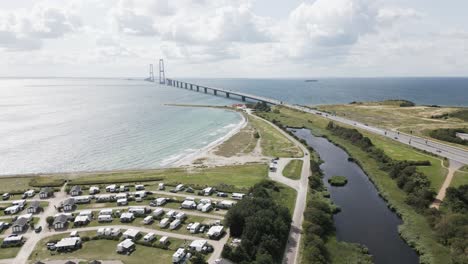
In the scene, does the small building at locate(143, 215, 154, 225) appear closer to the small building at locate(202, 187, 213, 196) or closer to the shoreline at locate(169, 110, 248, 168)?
the small building at locate(202, 187, 213, 196)

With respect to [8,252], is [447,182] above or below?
above

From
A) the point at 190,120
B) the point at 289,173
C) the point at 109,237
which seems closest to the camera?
the point at 109,237

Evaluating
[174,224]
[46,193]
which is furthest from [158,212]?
[46,193]

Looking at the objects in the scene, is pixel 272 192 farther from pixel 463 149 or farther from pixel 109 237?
pixel 463 149

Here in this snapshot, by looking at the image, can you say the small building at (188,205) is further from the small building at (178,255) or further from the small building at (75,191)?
the small building at (75,191)

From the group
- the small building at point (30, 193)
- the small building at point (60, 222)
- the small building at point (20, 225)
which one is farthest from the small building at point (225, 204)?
the small building at point (30, 193)

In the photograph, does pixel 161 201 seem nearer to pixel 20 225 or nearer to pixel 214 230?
pixel 214 230

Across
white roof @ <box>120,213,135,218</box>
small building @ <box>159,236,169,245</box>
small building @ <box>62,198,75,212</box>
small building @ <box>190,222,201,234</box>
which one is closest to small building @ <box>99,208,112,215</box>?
white roof @ <box>120,213,135,218</box>

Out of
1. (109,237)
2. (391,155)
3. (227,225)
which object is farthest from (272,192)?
(391,155)
